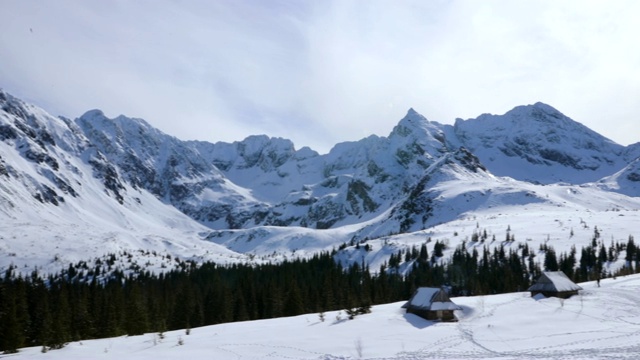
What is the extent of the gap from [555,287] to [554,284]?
0.65 m

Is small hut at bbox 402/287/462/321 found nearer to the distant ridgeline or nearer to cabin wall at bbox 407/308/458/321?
cabin wall at bbox 407/308/458/321

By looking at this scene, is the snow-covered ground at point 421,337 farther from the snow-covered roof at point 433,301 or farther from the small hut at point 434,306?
the snow-covered roof at point 433,301

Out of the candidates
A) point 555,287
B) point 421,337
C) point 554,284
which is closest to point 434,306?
point 421,337

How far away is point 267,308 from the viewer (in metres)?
97.4

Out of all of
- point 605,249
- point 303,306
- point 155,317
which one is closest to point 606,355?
point 303,306

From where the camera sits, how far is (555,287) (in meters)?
69.1

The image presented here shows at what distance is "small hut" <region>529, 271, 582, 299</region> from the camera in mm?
69037

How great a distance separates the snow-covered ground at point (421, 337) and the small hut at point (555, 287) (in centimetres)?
341

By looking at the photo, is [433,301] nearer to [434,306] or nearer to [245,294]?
[434,306]

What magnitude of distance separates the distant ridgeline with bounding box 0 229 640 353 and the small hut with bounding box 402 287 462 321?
691 cm

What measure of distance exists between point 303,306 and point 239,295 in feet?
47.8

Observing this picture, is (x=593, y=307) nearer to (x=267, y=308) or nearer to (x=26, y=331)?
(x=267, y=308)

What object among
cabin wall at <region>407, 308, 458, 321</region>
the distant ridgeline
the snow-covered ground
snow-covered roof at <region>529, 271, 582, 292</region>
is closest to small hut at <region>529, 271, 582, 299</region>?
snow-covered roof at <region>529, 271, 582, 292</region>

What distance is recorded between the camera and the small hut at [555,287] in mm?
69037
